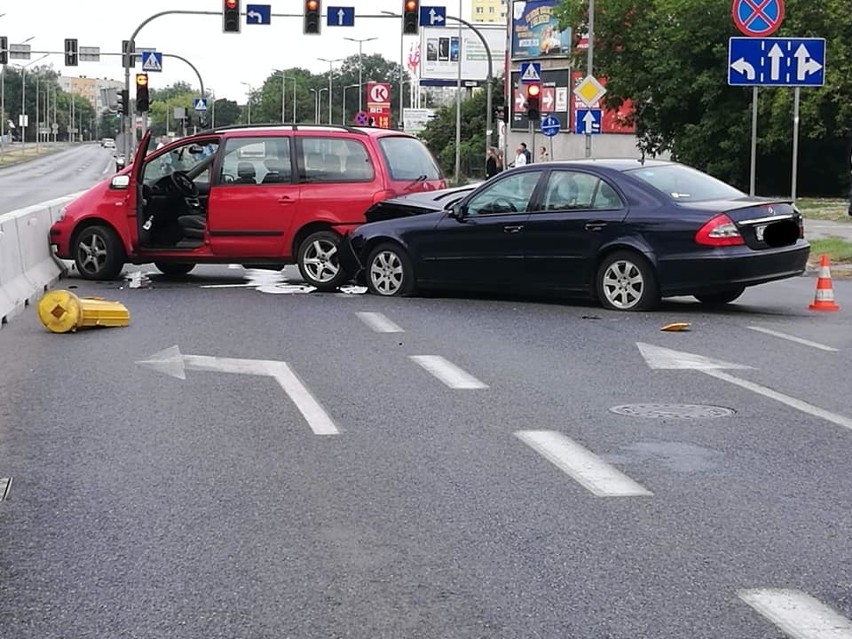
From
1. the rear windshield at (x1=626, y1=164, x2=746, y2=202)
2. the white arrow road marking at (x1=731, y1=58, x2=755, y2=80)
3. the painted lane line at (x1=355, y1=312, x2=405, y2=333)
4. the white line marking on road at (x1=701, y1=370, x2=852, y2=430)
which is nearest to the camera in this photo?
the white line marking on road at (x1=701, y1=370, x2=852, y2=430)

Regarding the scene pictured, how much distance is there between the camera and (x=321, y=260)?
58.3 feet

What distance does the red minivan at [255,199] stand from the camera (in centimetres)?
1770

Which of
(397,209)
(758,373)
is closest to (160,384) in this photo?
(758,373)

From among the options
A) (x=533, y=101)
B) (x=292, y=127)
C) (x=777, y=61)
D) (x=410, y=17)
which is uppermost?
(x=410, y=17)

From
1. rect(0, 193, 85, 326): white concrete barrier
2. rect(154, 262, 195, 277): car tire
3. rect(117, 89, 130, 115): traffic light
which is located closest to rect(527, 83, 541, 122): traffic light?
rect(117, 89, 130, 115): traffic light

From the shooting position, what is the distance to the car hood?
17.1m

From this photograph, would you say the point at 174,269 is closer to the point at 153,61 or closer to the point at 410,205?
the point at 410,205

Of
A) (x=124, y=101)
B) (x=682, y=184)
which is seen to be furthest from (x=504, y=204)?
(x=124, y=101)

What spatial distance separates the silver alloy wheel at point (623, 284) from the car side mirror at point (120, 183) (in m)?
6.59

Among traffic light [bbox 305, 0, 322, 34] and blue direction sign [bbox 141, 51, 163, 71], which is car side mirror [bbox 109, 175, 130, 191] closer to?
traffic light [bbox 305, 0, 322, 34]

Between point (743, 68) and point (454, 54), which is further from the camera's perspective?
point (454, 54)

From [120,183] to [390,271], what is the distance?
13.1ft

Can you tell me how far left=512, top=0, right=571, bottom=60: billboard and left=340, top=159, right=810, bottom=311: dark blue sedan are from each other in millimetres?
66669

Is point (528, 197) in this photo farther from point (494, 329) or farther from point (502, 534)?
point (502, 534)
